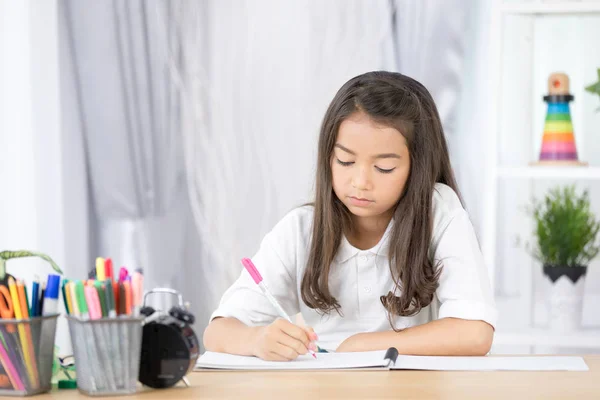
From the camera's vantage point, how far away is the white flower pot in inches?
96.4

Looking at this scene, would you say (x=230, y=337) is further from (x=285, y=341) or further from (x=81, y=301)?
(x=81, y=301)

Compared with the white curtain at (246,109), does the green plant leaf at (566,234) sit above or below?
below

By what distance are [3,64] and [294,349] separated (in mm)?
2023

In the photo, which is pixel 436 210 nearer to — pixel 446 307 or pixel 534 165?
pixel 446 307

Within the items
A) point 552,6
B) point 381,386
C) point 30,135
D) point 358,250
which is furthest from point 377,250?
point 30,135

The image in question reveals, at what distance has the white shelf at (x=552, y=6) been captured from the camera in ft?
8.27

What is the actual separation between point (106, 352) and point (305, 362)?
373 mm

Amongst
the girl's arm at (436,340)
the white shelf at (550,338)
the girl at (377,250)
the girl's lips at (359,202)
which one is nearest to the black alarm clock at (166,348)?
the girl at (377,250)

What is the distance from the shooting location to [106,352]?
1.00 m

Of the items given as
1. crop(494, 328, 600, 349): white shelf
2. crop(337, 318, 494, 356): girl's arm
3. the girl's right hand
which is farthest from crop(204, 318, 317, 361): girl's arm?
crop(494, 328, 600, 349): white shelf

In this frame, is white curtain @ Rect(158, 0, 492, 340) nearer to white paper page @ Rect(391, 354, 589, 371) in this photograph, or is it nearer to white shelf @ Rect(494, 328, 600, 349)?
white shelf @ Rect(494, 328, 600, 349)

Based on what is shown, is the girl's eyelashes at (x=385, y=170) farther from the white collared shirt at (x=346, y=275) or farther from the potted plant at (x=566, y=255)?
the potted plant at (x=566, y=255)

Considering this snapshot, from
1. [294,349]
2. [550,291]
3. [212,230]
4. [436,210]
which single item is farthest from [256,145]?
[294,349]

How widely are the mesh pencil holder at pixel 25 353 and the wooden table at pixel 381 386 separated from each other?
0.09 feet
